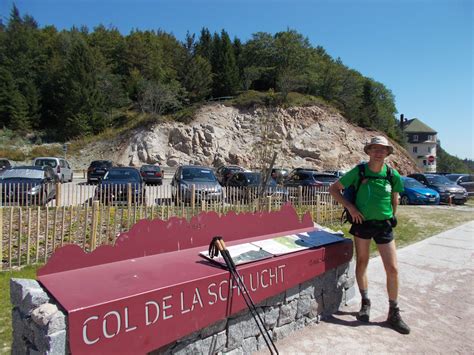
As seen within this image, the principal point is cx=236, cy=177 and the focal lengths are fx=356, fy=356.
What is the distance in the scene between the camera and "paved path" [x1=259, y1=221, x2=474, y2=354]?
3.46 metres

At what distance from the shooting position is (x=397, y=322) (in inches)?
150

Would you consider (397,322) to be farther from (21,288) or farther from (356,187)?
(21,288)

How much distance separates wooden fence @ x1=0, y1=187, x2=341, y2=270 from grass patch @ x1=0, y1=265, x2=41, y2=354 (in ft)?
0.97

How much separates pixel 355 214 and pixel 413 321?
4.97 feet

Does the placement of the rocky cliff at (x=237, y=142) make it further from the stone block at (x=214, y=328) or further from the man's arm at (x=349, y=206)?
the stone block at (x=214, y=328)

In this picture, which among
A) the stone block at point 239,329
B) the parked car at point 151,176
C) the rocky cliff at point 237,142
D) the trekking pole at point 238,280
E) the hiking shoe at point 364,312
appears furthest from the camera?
the rocky cliff at point 237,142

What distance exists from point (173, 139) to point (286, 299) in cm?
3834

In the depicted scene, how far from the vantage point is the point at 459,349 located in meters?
3.50

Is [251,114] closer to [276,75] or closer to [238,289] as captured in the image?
[276,75]

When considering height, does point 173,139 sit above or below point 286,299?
above

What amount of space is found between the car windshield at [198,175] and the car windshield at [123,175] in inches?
77.5

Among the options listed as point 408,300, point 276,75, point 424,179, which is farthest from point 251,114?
point 408,300

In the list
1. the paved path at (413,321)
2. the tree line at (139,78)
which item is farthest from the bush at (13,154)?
the paved path at (413,321)

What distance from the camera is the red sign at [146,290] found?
7.16 ft
